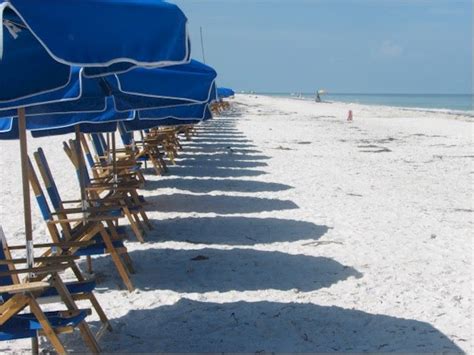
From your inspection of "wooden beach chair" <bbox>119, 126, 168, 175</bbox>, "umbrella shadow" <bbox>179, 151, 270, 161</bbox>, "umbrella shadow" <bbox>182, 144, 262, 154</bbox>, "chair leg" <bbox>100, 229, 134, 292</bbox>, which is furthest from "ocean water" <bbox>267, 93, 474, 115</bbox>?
"chair leg" <bbox>100, 229, 134, 292</bbox>

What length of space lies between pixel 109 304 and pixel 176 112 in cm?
377

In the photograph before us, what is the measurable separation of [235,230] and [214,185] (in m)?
3.14

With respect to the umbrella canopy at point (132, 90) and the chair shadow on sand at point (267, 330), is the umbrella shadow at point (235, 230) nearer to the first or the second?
the umbrella canopy at point (132, 90)

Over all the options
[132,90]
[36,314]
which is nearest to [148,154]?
[132,90]

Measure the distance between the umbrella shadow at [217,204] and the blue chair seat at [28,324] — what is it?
4.59 m

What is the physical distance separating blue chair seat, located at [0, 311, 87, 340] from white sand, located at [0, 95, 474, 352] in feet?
1.42

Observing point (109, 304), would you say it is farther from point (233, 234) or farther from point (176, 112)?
point (176, 112)

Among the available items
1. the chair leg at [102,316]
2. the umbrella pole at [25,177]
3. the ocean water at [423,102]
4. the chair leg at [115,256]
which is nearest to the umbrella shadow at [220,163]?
the chair leg at [115,256]

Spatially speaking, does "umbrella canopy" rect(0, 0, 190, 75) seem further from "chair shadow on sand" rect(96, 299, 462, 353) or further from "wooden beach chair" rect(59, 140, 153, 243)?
"wooden beach chair" rect(59, 140, 153, 243)

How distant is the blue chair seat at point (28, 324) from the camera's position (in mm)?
3367

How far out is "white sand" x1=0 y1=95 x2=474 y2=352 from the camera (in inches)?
166

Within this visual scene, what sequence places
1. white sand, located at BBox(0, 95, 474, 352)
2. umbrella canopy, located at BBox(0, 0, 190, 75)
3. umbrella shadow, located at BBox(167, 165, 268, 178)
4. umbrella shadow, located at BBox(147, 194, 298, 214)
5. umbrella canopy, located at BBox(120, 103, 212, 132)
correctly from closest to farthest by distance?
Answer: 1. umbrella canopy, located at BBox(0, 0, 190, 75)
2. white sand, located at BBox(0, 95, 474, 352)
3. umbrella canopy, located at BBox(120, 103, 212, 132)
4. umbrella shadow, located at BBox(147, 194, 298, 214)
5. umbrella shadow, located at BBox(167, 165, 268, 178)

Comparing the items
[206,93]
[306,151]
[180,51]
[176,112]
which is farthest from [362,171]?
Result: [180,51]

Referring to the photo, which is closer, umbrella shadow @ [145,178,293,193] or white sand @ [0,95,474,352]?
white sand @ [0,95,474,352]
